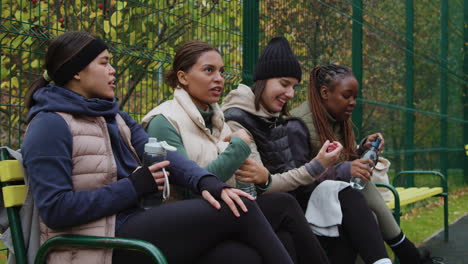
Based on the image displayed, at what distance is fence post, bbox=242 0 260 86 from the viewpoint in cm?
485

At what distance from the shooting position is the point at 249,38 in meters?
4.89

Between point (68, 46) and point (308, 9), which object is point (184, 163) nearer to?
point (68, 46)

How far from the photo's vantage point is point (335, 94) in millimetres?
4215

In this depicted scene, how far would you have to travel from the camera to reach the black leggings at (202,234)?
7.75ft

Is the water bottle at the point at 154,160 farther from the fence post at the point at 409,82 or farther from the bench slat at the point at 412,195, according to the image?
the fence post at the point at 409,82

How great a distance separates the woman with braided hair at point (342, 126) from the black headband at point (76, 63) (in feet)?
6.09

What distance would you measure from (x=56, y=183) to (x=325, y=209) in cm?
178

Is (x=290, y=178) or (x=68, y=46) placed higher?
(x=68, y=46)

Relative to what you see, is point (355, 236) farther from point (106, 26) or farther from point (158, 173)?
point (106, 26)

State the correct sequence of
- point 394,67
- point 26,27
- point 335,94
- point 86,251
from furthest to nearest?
1. point 394,67
2. point 335,94
3. point 26,27
4. point 86,251

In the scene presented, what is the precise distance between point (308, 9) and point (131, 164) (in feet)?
11.4

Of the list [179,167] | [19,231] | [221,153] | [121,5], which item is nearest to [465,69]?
[121,5]

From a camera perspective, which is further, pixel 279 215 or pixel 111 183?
pixel 279 215

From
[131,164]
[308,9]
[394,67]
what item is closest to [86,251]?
[131,164]
